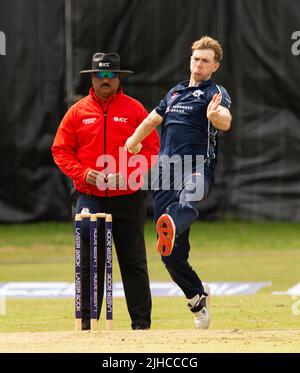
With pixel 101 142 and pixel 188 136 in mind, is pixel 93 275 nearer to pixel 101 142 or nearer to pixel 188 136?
pixel 101 142

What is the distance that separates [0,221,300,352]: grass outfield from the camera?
998 centimetres

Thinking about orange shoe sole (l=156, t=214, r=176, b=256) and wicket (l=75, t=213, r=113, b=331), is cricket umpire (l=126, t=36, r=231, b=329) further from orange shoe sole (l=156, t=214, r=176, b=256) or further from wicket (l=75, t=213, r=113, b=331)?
wicket (l=75, t=213, r=113, b=331)

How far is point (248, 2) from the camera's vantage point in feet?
55.8

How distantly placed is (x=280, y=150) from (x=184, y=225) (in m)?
9.10

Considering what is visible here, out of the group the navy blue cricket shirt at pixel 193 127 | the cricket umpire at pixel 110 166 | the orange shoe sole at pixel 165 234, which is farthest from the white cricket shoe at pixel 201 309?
the navy blue cricket shirt at pixel 193 127

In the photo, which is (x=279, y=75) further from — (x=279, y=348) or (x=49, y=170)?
(x=279, y=348)

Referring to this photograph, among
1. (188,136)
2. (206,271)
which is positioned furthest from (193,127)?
(206,271)

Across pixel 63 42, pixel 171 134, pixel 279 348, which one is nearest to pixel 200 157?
pixel 171 134

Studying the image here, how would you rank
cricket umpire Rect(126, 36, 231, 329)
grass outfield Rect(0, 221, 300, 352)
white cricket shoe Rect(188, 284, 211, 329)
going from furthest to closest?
grass outfield Rect(0, 221, 300, 352), white cricket shoe Rect(188, 284, 211, 329), cricket umpire Rect(126, 36, 231, 329)

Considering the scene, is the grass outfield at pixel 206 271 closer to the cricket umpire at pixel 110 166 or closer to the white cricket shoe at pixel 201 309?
the white cricket shoe at pixel 201 309

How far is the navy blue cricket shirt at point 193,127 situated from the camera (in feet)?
28.2

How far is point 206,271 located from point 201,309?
4.81 m

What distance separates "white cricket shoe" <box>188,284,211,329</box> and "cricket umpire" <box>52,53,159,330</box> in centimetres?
46

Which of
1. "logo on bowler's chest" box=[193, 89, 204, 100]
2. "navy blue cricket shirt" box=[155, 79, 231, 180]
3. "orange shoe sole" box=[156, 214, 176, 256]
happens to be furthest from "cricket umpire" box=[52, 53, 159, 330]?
"orange shoe sole" box=[156, 214, 176, 256]
